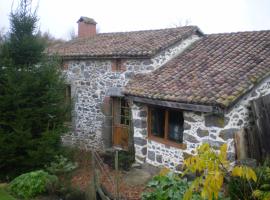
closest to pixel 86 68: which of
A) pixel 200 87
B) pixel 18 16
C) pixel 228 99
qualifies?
pixel 18 16

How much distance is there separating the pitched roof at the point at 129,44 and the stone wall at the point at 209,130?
3.28m

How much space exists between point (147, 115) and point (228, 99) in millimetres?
3402

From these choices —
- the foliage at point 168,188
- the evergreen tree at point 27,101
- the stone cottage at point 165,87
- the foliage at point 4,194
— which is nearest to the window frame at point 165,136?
the stone cottage at point 165,87

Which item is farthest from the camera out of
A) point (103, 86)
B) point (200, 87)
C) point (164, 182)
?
point (103, 86)

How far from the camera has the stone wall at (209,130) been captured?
27.2 feet

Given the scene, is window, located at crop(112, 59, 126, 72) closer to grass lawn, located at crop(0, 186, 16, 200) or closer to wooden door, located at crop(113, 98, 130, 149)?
wooden door, located at crop(113, 98, 130, 149)

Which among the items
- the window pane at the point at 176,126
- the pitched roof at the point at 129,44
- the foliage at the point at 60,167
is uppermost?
the pitched roof at the point at 129,44

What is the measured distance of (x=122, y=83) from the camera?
1224 cm

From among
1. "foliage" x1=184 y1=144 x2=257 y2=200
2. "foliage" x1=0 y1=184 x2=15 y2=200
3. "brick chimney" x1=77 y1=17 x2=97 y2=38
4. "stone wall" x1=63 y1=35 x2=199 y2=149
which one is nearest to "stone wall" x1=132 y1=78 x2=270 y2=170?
"stone wall" x1=63 y1=35 x2=199 y2=149

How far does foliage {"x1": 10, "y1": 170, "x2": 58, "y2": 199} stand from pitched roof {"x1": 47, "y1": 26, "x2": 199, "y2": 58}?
15.3 ft

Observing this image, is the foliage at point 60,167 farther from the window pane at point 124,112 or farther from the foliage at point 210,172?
the foliage at point 210,172

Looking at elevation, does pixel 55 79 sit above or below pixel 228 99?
above

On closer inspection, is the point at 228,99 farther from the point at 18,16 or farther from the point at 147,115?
the point at 18,16

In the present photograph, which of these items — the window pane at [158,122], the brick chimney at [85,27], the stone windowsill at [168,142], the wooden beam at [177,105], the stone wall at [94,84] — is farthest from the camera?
the brick chimney at [85,27]
